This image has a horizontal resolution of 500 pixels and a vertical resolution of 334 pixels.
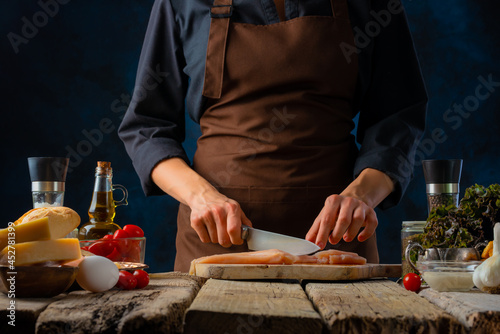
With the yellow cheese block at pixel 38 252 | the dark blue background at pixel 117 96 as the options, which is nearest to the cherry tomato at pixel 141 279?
the yellow cheese block at pixel 38 252

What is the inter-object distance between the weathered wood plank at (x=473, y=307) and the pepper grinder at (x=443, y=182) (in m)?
0.64

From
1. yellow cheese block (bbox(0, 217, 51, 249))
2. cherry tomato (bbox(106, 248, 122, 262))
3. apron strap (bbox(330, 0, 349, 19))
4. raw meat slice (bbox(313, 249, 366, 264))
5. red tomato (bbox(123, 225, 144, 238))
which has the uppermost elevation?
apron strap (bbox(330, 0, 349, 19))

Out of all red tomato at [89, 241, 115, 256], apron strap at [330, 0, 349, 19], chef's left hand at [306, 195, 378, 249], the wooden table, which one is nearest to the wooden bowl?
the wooden table

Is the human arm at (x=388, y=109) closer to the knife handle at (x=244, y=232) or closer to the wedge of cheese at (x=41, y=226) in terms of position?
the knife handle at (x=244, y=232)

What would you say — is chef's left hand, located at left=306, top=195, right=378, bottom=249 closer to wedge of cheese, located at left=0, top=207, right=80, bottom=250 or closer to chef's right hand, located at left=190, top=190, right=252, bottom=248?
chef's right hand, located at left=190, top=190, right=252, bottom=248

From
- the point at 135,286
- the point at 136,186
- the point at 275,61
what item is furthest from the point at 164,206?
the point at 135,286

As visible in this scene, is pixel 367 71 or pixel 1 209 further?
pixel 1 209

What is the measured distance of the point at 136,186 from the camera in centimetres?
341

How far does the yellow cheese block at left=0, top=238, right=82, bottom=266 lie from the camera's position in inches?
34.2

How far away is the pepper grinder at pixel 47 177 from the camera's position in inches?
63.6

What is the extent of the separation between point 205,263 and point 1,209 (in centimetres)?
228

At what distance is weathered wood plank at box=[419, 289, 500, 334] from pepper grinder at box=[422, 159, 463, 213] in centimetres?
64

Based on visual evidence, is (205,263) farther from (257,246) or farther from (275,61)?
(275,61)

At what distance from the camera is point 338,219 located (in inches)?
53.5
